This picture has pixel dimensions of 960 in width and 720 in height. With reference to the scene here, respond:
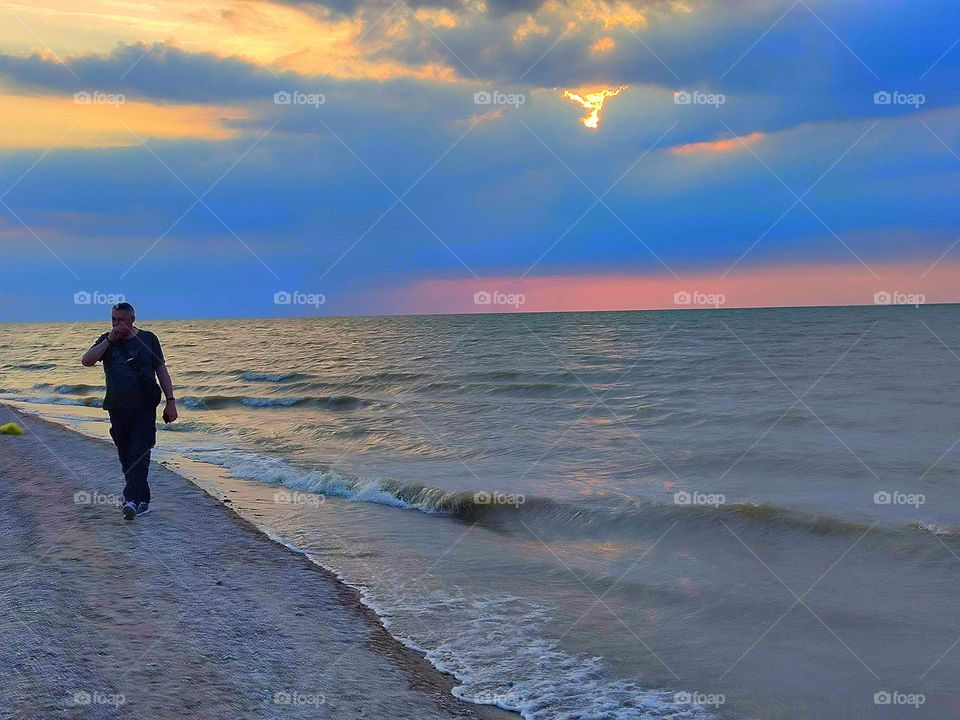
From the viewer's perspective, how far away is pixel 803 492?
39.5 ft

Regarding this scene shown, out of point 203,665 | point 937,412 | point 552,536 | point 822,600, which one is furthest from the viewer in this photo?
point 937,412

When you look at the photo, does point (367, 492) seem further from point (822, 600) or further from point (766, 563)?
point (822, 600)

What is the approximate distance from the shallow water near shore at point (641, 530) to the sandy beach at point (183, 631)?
554 millimetres

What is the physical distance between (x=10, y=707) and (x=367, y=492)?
26.7 feet

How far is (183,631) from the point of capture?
16.9 ft

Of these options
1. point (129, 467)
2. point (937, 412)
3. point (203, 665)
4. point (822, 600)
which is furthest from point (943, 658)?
point (937, 412)
